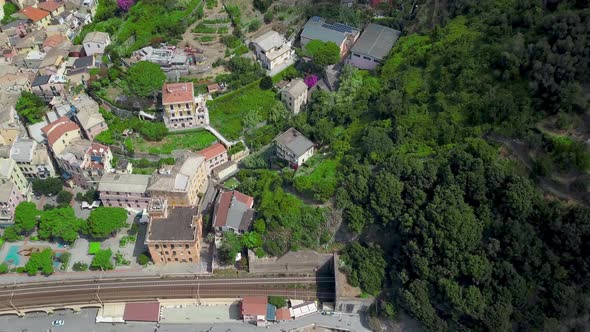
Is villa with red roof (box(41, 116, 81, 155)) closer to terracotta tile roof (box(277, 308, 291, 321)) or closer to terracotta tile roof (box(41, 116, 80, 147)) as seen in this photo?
terracotta tile roof (box(41, 116, 80, 147))

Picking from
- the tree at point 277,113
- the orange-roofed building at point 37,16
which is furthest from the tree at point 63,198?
the orange-roofed building at point 37,16

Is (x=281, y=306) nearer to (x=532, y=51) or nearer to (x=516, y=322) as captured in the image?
(x=516, y=322)

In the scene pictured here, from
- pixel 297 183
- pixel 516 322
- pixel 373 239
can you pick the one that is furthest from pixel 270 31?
pixel 516 322

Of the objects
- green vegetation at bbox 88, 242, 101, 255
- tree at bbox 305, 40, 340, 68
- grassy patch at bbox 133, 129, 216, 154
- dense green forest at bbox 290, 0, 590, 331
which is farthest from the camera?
tree at bbox 305, 40, 340, 68

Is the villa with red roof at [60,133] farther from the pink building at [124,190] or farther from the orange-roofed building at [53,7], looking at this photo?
the orange-roofed building at [53,7]

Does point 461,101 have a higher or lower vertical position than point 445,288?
higher

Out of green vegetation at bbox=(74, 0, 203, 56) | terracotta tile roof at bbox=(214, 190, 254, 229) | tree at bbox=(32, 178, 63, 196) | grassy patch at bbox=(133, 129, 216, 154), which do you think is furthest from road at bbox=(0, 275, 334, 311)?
green vegetation at bbox=(74, 0, 203, 56)
